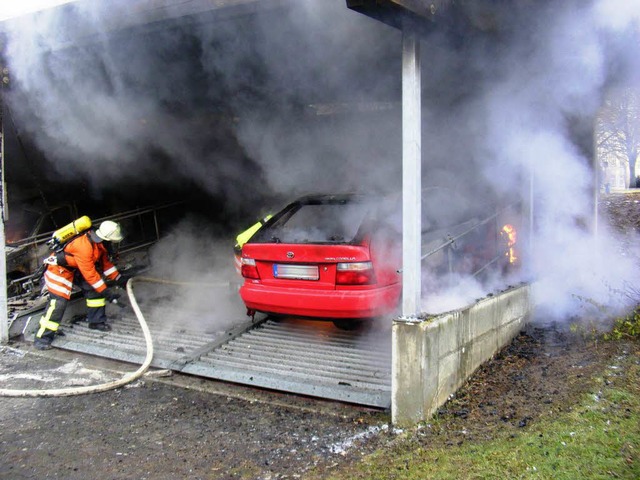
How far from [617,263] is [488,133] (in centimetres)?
252

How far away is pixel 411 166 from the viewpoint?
361 centimetres

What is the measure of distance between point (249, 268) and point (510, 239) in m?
3.29

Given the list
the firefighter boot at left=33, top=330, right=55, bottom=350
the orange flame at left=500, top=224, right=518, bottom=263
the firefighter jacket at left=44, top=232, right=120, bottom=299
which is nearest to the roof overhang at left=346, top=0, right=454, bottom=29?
the orange flame at left=500, top=224, right=518, bottom=263

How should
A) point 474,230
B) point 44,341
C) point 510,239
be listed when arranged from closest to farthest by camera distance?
point 44,341 < point 474,230 < point 510,239

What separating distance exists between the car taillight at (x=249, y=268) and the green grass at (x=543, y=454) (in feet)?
7.45

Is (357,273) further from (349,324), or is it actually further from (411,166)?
(411,166)

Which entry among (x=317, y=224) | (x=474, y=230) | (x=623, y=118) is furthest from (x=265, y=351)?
(x=623, y=118)

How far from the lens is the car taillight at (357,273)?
4551 millimetres

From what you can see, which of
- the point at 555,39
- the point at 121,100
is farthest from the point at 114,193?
the point at 555,39

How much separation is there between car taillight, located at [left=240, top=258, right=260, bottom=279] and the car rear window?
0.77 ft

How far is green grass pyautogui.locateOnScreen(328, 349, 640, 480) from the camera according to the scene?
2.75 metres

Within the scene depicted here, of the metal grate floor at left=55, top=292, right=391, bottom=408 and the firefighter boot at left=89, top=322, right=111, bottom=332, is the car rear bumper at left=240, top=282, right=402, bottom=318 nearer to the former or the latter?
the metal grate floor at left=55, top=292, right=391, bottom=408

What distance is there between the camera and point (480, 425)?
3.41 metres

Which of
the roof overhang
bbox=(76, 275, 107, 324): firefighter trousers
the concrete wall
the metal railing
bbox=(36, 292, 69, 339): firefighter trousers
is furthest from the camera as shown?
bbox=(76, 275, 107, 324): firefighter trousers
